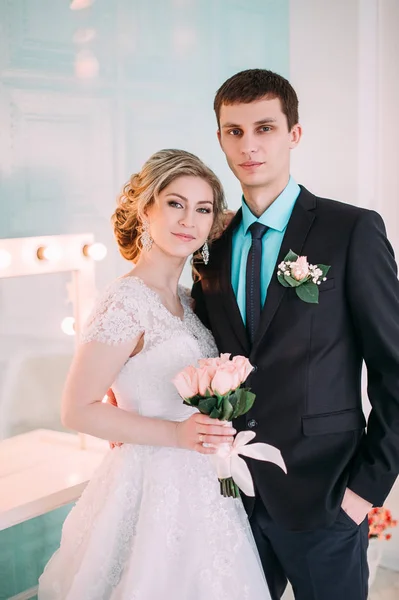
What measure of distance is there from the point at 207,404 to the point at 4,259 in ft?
3.75

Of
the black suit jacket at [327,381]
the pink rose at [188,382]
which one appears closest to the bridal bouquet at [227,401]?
the pink rose at [188,382]

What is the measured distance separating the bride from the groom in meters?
0.15

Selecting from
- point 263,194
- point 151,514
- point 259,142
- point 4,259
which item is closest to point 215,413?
point 151,514

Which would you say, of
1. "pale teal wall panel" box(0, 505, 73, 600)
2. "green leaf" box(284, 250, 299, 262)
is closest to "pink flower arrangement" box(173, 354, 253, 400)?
"green leaf" box(284, 250, 299, 262)

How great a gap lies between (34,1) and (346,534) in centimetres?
257

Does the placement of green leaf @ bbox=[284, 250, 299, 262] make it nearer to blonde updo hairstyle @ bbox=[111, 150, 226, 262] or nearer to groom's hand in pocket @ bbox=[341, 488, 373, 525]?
blonde updo hairstyle @ bbox=[111, 150, 226, 262]

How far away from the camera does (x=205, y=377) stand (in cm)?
199

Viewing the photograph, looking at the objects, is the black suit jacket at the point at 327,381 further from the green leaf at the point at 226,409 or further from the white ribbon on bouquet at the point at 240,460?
the green leaf at the point at 226,409

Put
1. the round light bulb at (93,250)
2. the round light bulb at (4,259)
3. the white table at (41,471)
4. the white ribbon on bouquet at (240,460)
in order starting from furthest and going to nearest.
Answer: the round light bulb at (93,250) < the round light bulb at (4,259) < the white table at (41,471) < the white ribbon on bouquet at (240,460)

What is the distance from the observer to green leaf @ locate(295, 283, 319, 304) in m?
2.15

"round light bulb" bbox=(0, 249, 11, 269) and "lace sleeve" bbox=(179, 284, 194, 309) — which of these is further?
"round light bulb" bbox=(0, 249, 11, 269)

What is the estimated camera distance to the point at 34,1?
130 inches

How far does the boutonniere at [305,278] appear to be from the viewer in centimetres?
214

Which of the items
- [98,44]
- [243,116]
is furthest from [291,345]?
[98,44]
